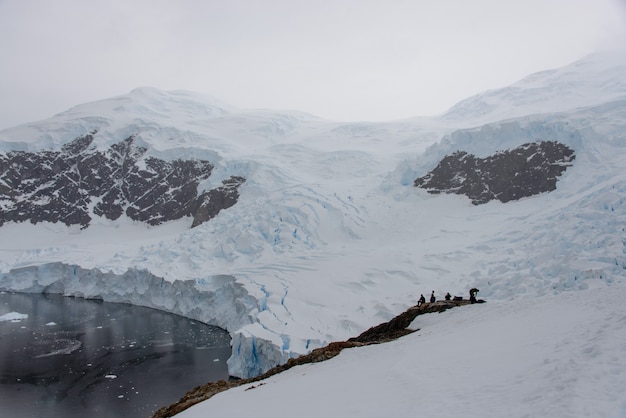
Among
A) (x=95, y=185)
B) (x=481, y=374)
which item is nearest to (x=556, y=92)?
(x=481, y=374)

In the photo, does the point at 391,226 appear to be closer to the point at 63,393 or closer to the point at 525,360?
the point at 63,393

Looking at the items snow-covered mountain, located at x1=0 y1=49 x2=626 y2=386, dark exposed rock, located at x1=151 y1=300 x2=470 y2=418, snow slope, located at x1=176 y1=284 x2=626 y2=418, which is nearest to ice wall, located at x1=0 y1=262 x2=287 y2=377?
snow-covered mountain, located at x1=0 y1=49 x2=626 y2=386

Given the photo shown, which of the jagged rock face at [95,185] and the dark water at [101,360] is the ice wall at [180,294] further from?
the jagged rock face at [95,185]

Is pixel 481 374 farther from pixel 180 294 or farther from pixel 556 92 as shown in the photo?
pixel 556 92

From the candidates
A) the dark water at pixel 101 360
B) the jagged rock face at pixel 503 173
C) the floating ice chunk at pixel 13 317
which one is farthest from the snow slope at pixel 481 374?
the floating ice chunk at pixel 13 317

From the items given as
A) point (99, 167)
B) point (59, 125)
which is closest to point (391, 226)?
point (99, 167)

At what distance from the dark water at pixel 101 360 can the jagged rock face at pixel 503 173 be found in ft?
67.0

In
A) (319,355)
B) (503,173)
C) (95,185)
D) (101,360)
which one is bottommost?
(101,360)

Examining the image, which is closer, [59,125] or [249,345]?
[249,345]

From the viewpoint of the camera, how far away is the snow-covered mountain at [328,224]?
2139 centimetres

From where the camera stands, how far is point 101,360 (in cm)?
2217

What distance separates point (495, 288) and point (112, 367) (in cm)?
1727

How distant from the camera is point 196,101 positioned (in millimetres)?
67875

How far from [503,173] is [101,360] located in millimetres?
28380
